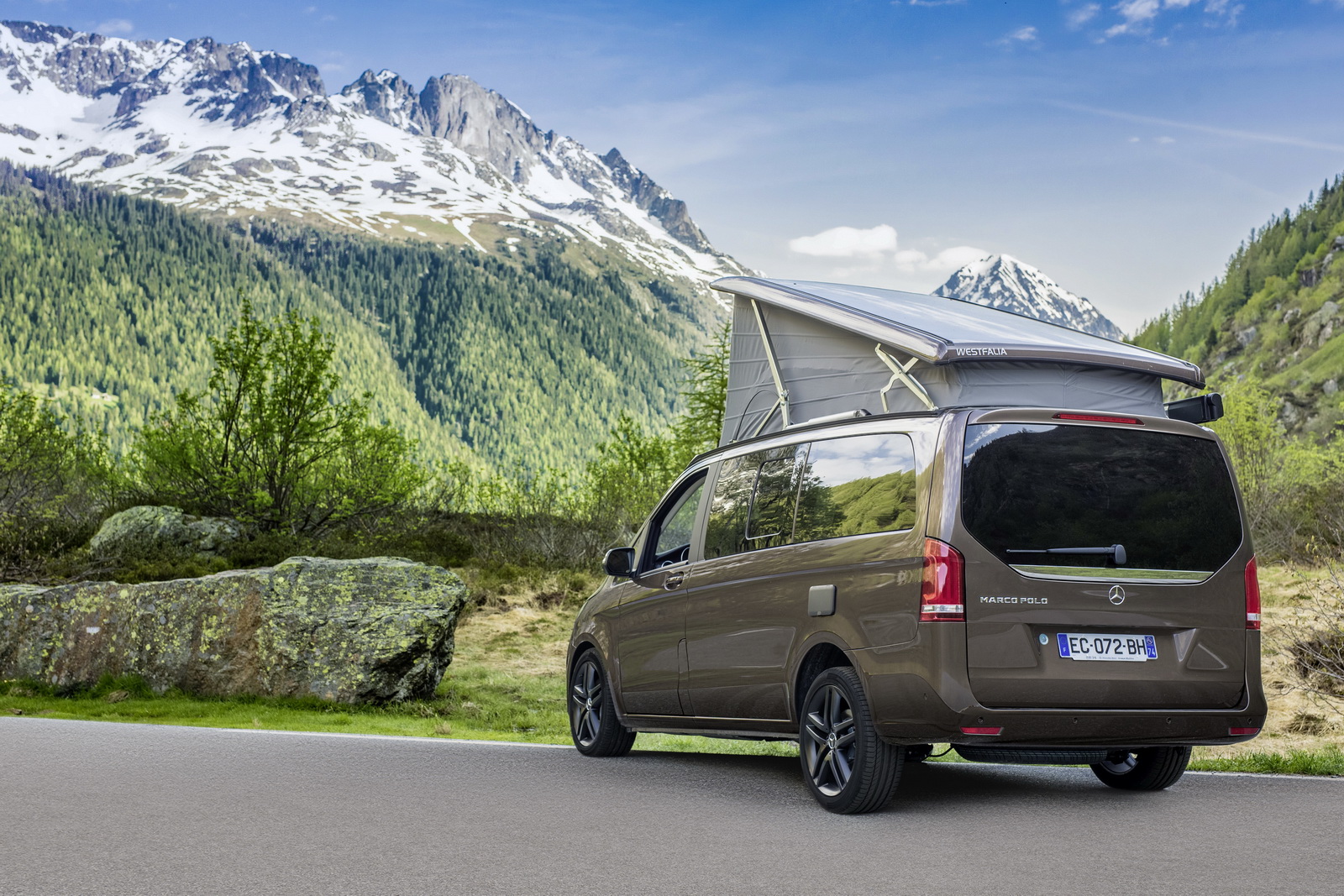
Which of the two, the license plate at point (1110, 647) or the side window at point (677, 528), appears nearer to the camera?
the license plate at point (1110, 647)

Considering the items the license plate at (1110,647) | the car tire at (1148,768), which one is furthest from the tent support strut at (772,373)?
the license plate at (1110,647)

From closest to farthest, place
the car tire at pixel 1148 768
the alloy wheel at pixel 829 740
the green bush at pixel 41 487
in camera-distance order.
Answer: the alloy wheel at pixel 829 740 < the car tire at pixel 1148 768 < the green bush at pixel 41 487

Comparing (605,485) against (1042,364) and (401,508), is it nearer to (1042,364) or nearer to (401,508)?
(401,508)

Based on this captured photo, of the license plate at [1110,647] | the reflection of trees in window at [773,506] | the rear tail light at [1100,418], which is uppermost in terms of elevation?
the rear tail light at [1100,418]

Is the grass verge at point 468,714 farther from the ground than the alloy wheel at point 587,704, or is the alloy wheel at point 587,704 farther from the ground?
the alloy wheel at point 587,704

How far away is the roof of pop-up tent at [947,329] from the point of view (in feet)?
24.5

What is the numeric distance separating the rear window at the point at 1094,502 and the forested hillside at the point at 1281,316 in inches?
4174

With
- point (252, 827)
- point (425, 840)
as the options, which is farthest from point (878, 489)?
point (252, 827)

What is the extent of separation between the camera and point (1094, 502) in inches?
245

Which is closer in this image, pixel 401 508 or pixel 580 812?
pixel 580 812

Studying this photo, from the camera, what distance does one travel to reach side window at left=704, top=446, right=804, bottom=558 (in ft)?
23.7

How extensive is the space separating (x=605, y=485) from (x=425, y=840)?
39.1m

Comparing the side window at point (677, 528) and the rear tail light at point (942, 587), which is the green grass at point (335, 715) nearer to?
the side window at point (677, 528)

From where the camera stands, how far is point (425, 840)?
5.69m
